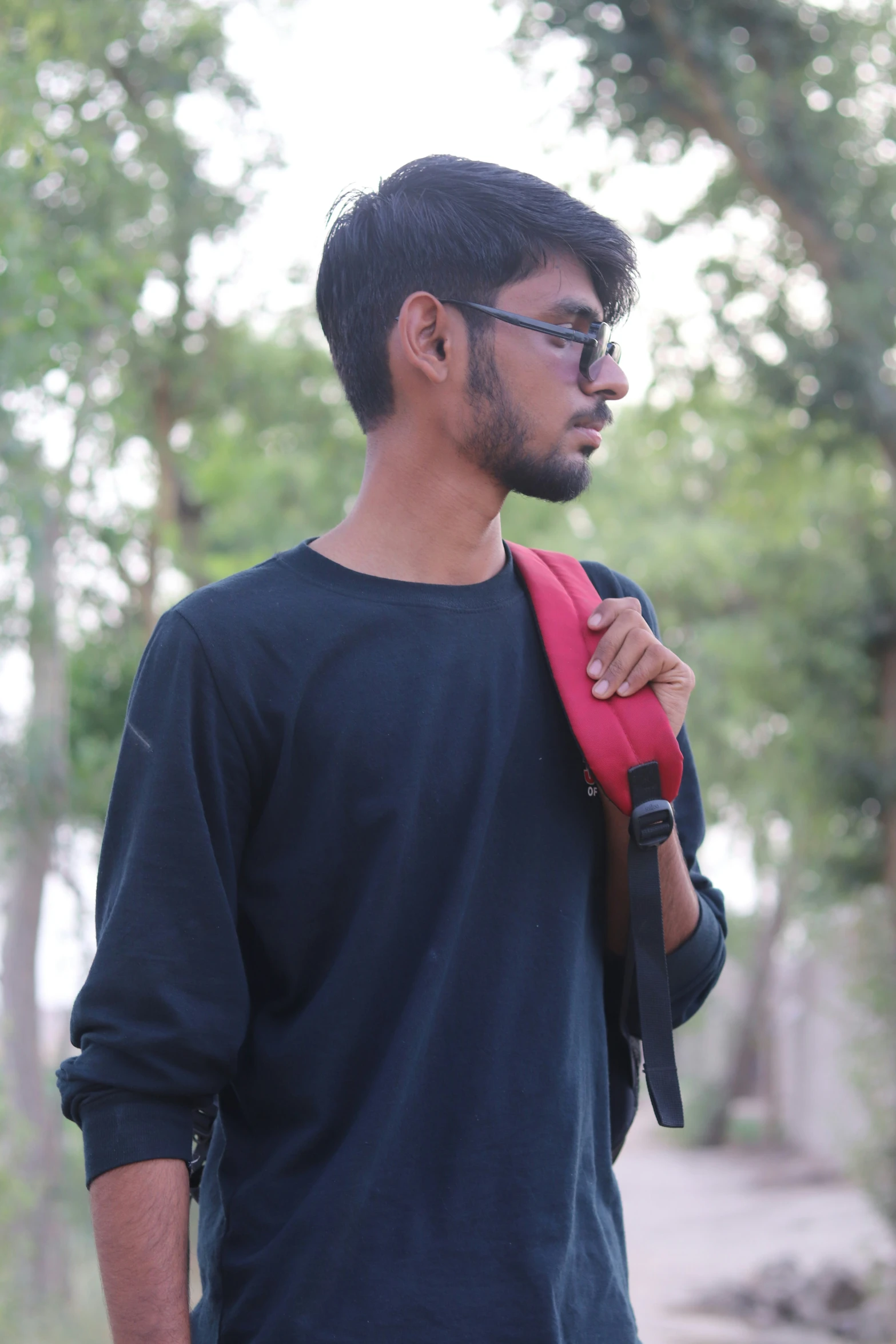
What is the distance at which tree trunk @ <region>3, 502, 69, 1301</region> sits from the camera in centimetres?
762

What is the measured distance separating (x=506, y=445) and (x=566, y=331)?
0.47ft

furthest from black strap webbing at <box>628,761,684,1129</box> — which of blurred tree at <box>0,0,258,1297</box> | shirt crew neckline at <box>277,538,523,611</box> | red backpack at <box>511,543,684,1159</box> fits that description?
blurred tree at <box>0,0,258,1297</box>

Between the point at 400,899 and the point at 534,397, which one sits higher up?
the point at 534,397

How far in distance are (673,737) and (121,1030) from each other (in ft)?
2.10

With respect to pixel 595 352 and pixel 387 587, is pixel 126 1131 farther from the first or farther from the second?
pixel 595 352

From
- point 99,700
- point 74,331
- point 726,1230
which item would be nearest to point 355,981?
point 74,331

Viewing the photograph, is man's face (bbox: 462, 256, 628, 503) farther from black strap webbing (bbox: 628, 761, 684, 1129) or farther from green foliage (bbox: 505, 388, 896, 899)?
green foliage (bbox: 505, 388, 896, 899)

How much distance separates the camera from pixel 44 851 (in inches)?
338

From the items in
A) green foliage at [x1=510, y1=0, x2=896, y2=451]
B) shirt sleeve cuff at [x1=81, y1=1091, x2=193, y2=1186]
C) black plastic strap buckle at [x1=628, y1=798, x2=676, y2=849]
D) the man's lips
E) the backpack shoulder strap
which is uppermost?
green foliage at [x1=510, y1=0, x2=896, y2=451]

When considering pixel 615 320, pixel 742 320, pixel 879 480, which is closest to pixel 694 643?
pixel 879 480

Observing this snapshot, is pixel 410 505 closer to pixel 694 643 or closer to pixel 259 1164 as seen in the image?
pixel 259 1164

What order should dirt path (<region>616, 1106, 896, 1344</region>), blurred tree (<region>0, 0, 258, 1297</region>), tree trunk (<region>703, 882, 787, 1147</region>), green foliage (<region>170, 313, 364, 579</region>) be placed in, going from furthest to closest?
1. tree trunk (<region>703, 882, 787, 1147</region>)
2. dirt path (<region>616, 1106, 896, 1344</region>)
3. green foliage (<region>170, 313, 364, 579</region>)
4. blurred tree (<region>0, 0, 258, 1297</region>)

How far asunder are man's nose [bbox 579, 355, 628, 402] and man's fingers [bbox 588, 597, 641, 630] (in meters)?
0.23

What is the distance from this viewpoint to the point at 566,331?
62.7 inches
